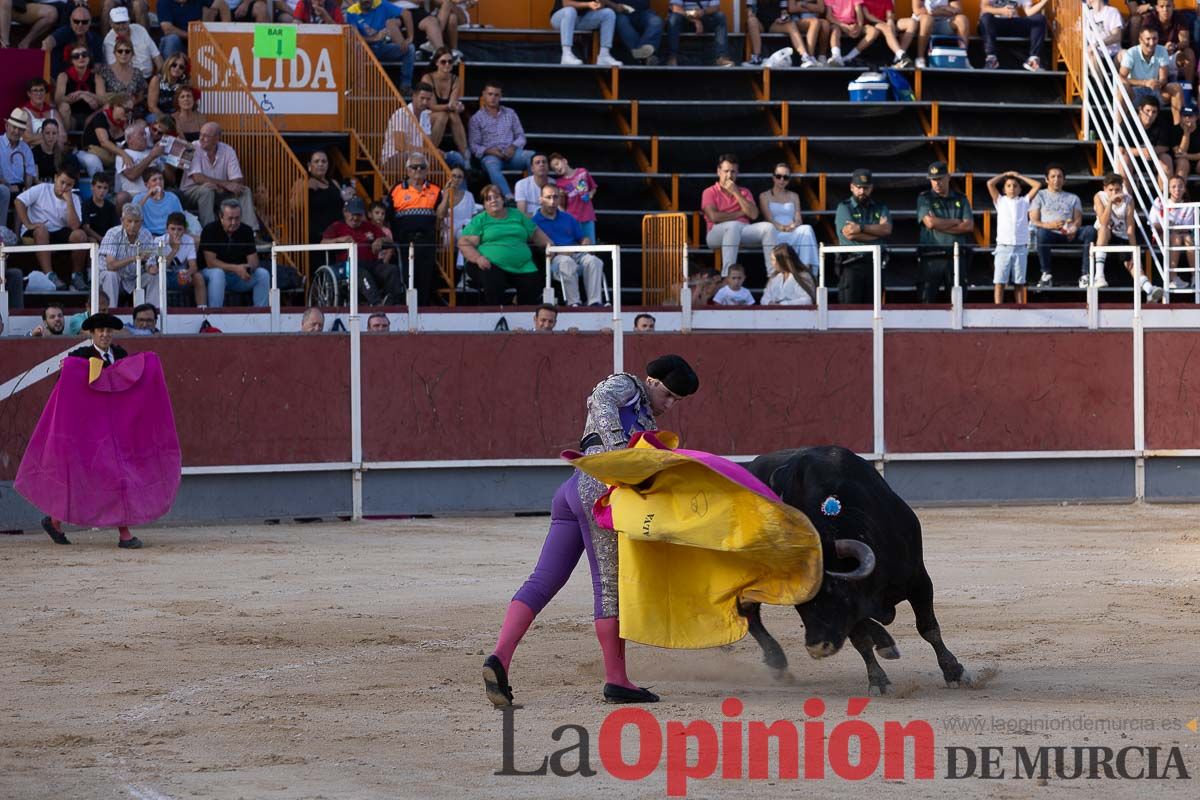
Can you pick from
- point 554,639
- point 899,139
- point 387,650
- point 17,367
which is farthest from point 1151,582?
point 899,139

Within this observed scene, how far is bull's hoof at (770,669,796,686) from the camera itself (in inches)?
284

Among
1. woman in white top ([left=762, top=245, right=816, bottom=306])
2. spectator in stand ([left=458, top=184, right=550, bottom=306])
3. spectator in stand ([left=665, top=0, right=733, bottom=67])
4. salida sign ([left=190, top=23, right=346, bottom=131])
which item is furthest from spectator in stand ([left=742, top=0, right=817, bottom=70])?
spectator in stand ([left=458, top=184, right=550, bottom=306])

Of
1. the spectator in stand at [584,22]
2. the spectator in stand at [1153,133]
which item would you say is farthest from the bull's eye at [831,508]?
the spectator in stand at [584,22]

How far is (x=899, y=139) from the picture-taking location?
63.9ft

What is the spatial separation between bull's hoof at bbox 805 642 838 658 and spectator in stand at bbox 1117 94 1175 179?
42.1ft

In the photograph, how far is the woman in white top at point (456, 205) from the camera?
1586 cm

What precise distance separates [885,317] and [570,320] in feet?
8.55

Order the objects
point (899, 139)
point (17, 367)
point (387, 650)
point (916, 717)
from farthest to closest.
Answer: point (899, 139), point (17, 367), point (387, 650), point (916, 717)

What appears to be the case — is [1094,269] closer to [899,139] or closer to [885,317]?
[885,317]

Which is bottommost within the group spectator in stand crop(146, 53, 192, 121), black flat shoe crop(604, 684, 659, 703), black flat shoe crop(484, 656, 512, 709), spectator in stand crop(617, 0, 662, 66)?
black flat shoe crop(604, 684, 659, 703)

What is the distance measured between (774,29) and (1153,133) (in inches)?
159

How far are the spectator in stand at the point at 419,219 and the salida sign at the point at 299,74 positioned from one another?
1.73 metres

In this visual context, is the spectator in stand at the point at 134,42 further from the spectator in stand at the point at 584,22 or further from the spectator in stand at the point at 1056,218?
the spectator in stand at the point at 1056,218

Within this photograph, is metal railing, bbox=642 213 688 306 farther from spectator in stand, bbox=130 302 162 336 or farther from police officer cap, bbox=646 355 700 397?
police officer cap, bbox=646 355 700 397
